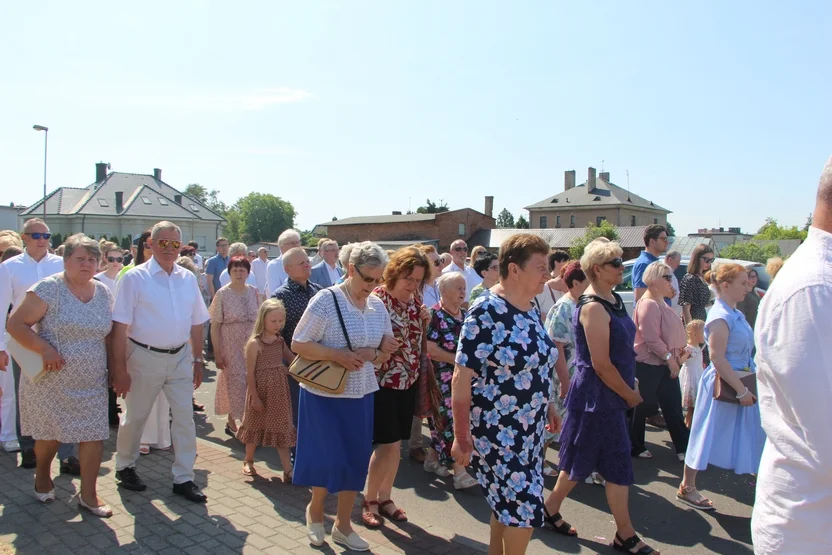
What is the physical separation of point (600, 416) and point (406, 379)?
143 centimetres

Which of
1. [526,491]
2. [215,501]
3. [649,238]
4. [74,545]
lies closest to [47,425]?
[74,545]

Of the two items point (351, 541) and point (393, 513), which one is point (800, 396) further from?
point (393, 513)

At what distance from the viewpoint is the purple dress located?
454cm

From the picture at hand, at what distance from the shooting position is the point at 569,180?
9162 cm

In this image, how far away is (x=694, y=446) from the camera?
539 centimetres

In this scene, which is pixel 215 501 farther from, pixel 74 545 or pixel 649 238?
pixel 649 238

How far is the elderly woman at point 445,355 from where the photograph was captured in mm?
5621

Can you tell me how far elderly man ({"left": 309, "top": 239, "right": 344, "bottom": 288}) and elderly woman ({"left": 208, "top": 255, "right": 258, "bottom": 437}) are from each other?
5.28ft

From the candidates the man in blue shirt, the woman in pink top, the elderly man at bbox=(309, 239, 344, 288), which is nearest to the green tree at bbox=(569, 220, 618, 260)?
the man in blue shirt

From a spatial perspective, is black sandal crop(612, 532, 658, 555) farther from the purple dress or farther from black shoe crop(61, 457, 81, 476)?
black shoe crop(61, 457, 81, 476)

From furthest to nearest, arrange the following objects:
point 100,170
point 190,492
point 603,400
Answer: point 100,170, point 190,492, point 603,400

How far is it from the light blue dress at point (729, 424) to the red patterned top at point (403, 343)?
2.37 metres

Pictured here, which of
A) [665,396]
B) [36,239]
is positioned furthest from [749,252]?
[36,239]

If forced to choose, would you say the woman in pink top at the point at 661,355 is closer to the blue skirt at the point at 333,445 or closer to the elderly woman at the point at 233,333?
the blue skirt at the point at 333,445
